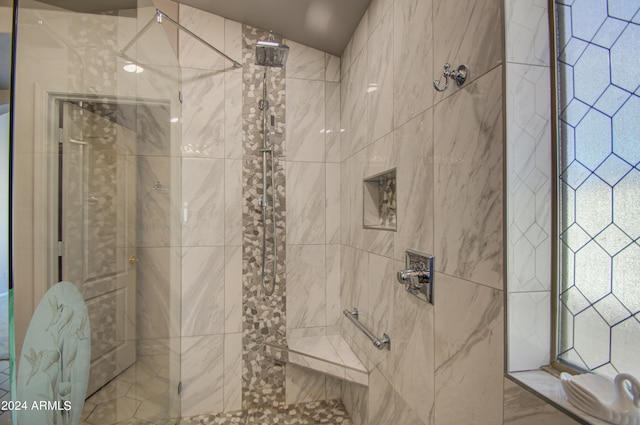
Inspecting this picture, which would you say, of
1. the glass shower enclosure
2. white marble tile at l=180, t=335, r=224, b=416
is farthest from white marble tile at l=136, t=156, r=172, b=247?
white marble tile at l=180, t=335, r=224, b=416

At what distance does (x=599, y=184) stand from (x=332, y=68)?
189 centimetres

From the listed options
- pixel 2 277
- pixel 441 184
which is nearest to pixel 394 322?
pixel 441 184

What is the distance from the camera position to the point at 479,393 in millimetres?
779

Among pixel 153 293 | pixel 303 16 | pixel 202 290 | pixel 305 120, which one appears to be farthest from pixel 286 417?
pixel 303 16

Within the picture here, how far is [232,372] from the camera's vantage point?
6.41 ft

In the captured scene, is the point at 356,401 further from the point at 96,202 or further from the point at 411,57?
the point at 411,57

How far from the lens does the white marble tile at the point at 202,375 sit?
1.90 metres

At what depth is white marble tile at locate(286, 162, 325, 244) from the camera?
2.06 m

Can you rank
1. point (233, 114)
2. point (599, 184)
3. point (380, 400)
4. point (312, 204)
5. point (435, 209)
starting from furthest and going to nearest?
point (312, 204)
point (233, 114)
point (380, 400)
point (435, 209)
point (599, 184)

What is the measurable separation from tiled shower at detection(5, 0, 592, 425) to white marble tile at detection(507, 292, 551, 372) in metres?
0.03

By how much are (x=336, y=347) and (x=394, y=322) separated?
0.74 m

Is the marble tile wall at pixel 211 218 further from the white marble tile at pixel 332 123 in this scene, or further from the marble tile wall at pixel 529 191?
the marble tile wall at pixel 529 191

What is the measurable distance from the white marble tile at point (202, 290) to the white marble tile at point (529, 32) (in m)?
1.81

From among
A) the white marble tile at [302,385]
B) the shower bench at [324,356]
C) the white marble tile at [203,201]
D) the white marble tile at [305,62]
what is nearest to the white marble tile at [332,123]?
the white marble tile at [305,62]
